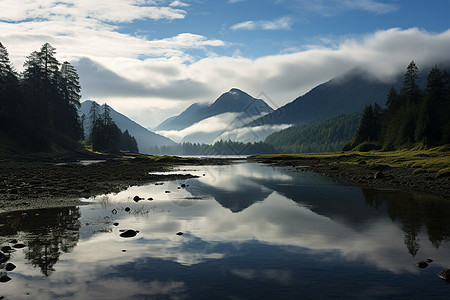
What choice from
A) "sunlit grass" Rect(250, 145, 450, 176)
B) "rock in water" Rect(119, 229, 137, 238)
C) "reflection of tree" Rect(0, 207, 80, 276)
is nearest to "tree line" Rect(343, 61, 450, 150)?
"sunlit grass" Rect(250, 145, 450, 176)

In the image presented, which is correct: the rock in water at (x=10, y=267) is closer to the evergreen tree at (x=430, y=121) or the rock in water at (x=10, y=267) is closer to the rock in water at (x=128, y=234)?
the rock in water at (x=128, y=234)

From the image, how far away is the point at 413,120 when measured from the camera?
355ft

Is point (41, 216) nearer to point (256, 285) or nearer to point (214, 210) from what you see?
point (214, 210)

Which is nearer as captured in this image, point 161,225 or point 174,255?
point 174,255

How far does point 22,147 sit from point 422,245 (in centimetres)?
8914

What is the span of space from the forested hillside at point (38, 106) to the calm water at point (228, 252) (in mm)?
73566

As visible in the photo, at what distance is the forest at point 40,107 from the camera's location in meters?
84.1

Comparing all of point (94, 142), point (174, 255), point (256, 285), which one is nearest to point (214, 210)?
point (174, 255)

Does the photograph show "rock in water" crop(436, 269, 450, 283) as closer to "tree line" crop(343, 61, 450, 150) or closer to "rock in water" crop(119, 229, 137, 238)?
"rock in water" crop(119, 229, 137, 238)

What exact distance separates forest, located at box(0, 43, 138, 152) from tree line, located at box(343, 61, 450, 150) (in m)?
110

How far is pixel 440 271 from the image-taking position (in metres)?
11.7

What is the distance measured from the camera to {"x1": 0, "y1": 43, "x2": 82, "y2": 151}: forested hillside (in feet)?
276

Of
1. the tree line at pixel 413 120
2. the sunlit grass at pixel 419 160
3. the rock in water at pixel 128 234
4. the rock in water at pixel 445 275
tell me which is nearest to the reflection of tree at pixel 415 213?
the rock in water at pixel 445 275

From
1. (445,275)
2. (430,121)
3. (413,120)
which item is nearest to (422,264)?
(445,275)
